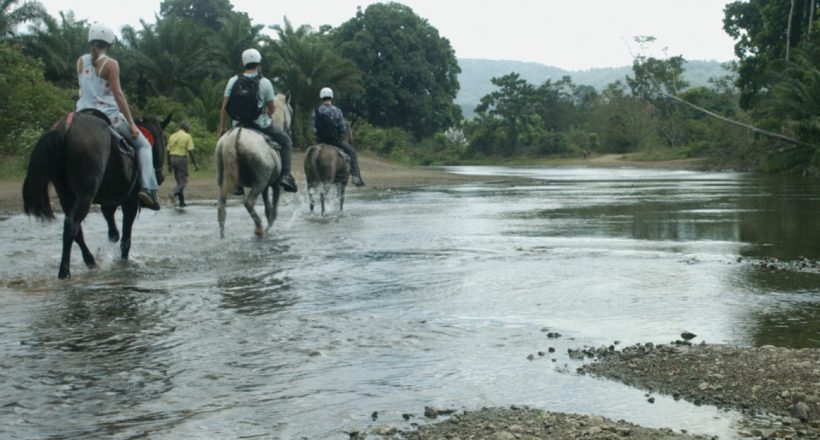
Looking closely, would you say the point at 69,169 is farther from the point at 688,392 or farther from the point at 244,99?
the point at 688,392

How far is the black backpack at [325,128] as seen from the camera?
1645 centimetres

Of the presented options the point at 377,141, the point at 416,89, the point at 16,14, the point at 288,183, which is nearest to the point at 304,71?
the point at 377,141

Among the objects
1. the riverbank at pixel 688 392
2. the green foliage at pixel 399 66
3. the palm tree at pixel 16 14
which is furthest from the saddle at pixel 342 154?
the green foliage at pixel 399 66

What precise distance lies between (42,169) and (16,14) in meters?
30.4

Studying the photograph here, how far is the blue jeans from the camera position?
904cm

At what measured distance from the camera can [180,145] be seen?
20172mm

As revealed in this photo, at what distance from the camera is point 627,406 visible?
156 inches

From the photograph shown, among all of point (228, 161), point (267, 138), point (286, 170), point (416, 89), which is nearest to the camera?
point (228, 161)

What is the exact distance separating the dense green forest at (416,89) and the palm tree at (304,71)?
79 mm

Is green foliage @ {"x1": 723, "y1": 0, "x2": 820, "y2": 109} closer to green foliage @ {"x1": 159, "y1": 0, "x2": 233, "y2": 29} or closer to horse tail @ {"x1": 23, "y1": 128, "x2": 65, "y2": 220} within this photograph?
horse tail @ {"x1": 23, "y1": 128, "x2": 65, "y2": 220}

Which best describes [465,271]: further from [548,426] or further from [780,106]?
[780,106]

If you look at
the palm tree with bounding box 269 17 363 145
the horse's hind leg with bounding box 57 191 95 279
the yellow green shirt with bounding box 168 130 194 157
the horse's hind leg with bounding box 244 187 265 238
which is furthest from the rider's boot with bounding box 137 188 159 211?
the palm tree with bounding box 269 17 363 145

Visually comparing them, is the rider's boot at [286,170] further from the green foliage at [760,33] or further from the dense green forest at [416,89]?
the green foliage at [760,33]

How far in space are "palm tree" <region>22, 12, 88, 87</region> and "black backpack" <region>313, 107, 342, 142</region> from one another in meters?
31.7
